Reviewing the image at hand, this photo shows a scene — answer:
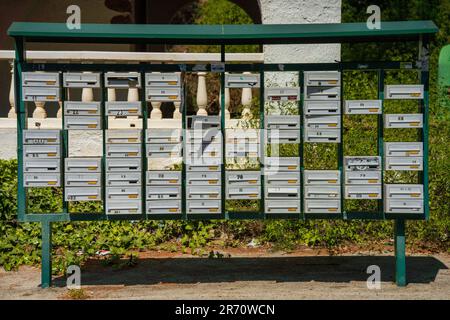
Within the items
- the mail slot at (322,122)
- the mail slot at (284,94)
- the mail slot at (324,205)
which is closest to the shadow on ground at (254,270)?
the mail slot at (324,205)

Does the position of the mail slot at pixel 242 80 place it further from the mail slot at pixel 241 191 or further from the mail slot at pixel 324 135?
the mail slot at pixel 241 191

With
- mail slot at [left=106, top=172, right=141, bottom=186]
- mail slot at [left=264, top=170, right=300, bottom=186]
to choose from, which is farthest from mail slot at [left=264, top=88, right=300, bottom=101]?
mail slot at [left=106, top=172, right=141, bottom=186]

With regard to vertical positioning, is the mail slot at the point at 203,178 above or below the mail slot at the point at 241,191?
above

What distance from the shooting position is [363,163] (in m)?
7.83

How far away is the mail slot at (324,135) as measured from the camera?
25.6ft

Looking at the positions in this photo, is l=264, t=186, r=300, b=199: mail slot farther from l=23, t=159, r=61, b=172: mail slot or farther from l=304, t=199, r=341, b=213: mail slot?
l=23, t=159, r=61, b=172: mail slot

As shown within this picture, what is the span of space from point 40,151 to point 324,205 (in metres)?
2.58

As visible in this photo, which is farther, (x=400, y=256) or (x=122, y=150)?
(x=400, y=256)

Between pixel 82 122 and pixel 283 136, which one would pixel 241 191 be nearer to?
pixel 283 136

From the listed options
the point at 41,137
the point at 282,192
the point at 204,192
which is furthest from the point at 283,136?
the point at 41,137

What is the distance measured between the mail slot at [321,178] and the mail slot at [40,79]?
239cm

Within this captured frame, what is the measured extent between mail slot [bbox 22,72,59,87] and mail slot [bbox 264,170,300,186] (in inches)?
81.8

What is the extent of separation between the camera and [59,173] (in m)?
7.73

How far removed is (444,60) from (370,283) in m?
6.47
